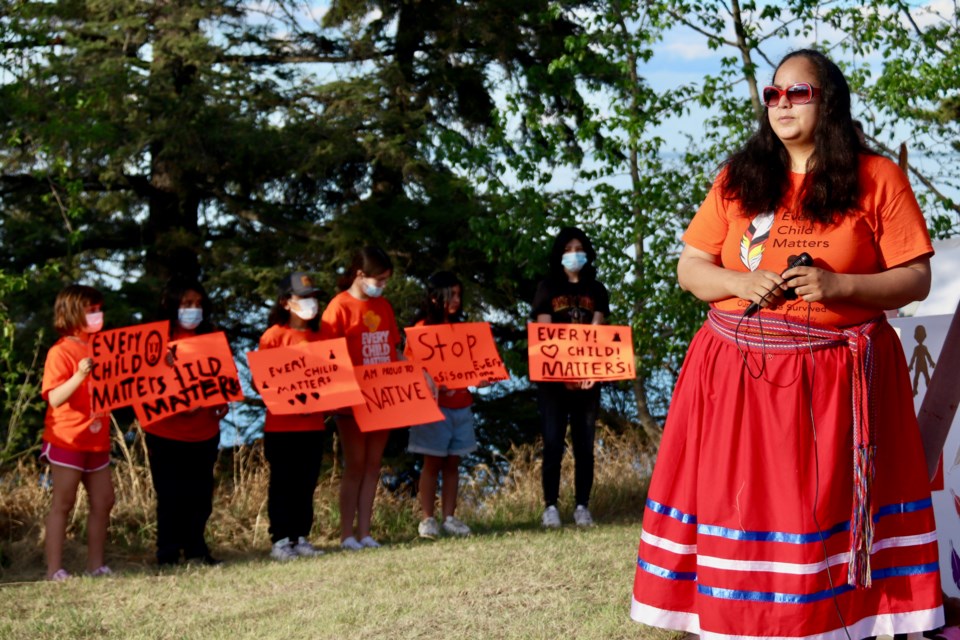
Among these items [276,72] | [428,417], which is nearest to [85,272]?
[276,72]

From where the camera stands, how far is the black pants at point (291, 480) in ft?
25.7

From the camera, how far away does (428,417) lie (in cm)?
822

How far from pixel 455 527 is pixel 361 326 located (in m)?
1.56

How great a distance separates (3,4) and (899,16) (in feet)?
26.3

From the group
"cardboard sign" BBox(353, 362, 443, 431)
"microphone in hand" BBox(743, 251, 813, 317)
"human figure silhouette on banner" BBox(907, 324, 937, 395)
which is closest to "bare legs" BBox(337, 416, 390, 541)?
"cardboard sign" BBox(353, 362, 443, 431)

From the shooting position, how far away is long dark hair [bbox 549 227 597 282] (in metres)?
8.70

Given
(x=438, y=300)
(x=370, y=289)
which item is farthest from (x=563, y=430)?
(x=370, y=289)

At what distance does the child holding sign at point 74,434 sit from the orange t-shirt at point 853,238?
15.0ft

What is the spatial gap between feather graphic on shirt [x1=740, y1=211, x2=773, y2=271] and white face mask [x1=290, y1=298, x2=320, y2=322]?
4425 millimetres

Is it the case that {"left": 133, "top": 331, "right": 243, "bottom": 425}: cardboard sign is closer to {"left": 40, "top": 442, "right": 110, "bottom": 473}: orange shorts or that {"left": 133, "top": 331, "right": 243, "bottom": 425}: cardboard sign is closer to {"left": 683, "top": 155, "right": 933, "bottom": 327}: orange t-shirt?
{"left": 40, "top": 442, "right": 110, "bottom": 473}: orange shorts

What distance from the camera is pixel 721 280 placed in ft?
12.2

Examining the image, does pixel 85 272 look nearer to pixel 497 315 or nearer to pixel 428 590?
pixel 497 315

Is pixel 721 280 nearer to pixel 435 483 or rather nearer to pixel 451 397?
pixel 451 397

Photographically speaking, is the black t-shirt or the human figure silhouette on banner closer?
the human figure silhouette on banner
